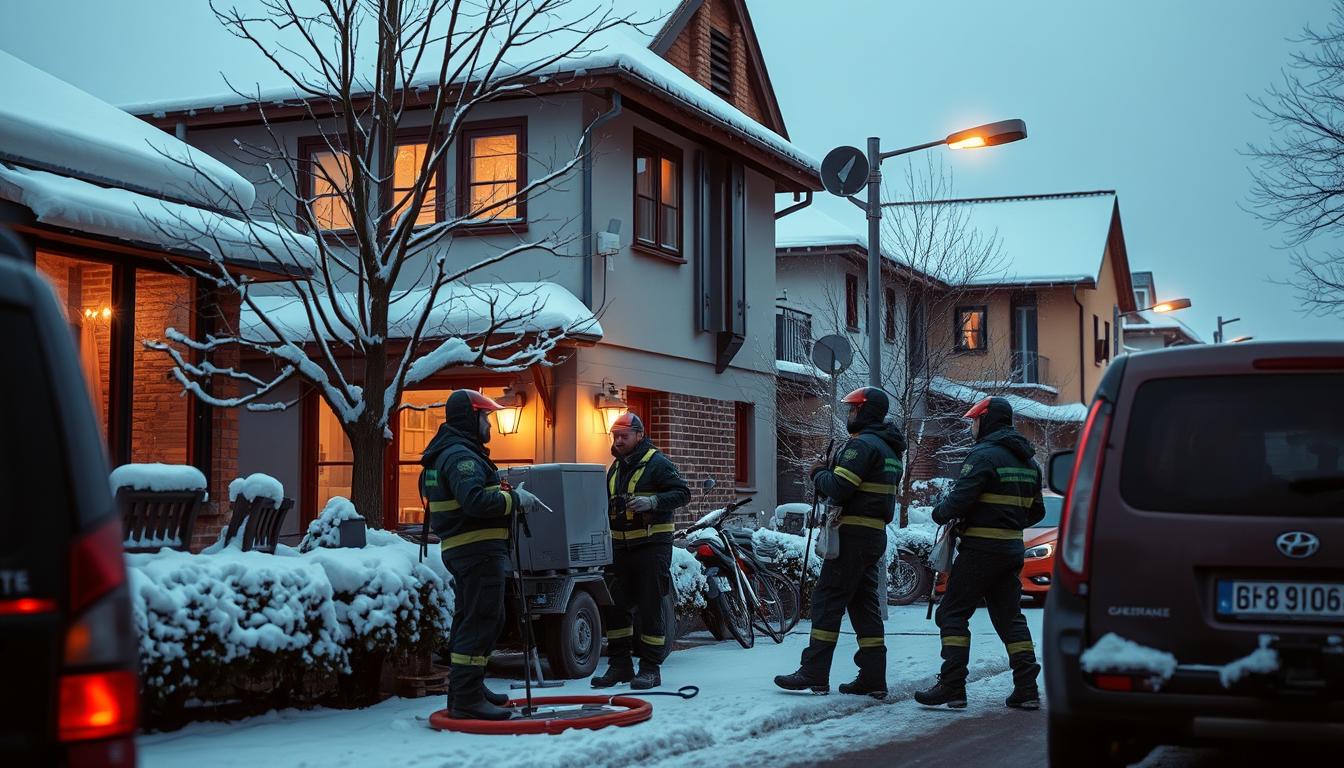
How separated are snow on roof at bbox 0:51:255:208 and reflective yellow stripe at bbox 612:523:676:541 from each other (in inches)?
170

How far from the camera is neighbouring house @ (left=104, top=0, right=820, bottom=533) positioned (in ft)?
60.1

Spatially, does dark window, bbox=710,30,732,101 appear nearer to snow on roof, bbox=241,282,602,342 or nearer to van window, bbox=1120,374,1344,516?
snow on roof, bbox=241,282,602,342

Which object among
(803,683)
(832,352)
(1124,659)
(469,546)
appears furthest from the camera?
(832,352)

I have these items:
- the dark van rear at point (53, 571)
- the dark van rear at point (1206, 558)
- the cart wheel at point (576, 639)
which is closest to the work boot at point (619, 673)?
the cart wheel at point (576, 639)

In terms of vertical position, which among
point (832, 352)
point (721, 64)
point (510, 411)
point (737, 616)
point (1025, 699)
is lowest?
point (1025, 699)

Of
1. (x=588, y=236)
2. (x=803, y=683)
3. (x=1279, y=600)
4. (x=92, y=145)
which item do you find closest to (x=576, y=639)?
(x=803, y=683)

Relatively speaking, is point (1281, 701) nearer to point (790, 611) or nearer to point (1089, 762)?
point (1089, 762)

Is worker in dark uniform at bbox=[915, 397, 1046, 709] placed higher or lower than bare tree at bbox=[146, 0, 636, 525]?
lower

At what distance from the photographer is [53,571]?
3.57 metres

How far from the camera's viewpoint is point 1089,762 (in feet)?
19.8

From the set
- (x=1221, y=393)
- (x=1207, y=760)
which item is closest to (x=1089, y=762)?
(x=1221, y=393)

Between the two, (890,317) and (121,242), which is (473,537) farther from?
(890,317)

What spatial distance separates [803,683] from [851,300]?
22182 mm

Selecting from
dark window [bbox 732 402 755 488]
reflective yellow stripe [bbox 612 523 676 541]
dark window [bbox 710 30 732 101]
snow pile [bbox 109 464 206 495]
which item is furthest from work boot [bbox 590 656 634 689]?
dark window [bbox 710 30 732 101]
